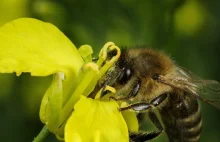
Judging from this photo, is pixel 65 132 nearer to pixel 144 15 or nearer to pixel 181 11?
pixel 144 15

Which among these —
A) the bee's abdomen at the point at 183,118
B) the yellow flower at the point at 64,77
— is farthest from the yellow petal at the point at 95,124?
the bee's abdomen at the point at 183,118

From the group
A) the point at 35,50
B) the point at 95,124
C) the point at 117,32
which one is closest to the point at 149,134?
the point at 95,124

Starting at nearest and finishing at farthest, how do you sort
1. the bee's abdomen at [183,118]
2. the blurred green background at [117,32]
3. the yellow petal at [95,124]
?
the yellow petal at [95,124] < the bee's abdomen at [183,118] < the blurred green background at [117,32]

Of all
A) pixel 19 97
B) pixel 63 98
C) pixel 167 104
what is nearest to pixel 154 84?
pixel 167 104

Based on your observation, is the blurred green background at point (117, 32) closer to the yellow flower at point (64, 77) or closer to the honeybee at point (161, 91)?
the honeybee at point (161, 91)

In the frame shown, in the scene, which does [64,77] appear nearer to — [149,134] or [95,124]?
[95,124]

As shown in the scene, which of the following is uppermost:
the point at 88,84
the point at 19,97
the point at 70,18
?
the point at 88,84

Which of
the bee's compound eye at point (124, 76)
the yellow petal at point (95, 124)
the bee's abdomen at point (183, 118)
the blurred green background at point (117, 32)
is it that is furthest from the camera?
the blurred green background at point (117, 32)
